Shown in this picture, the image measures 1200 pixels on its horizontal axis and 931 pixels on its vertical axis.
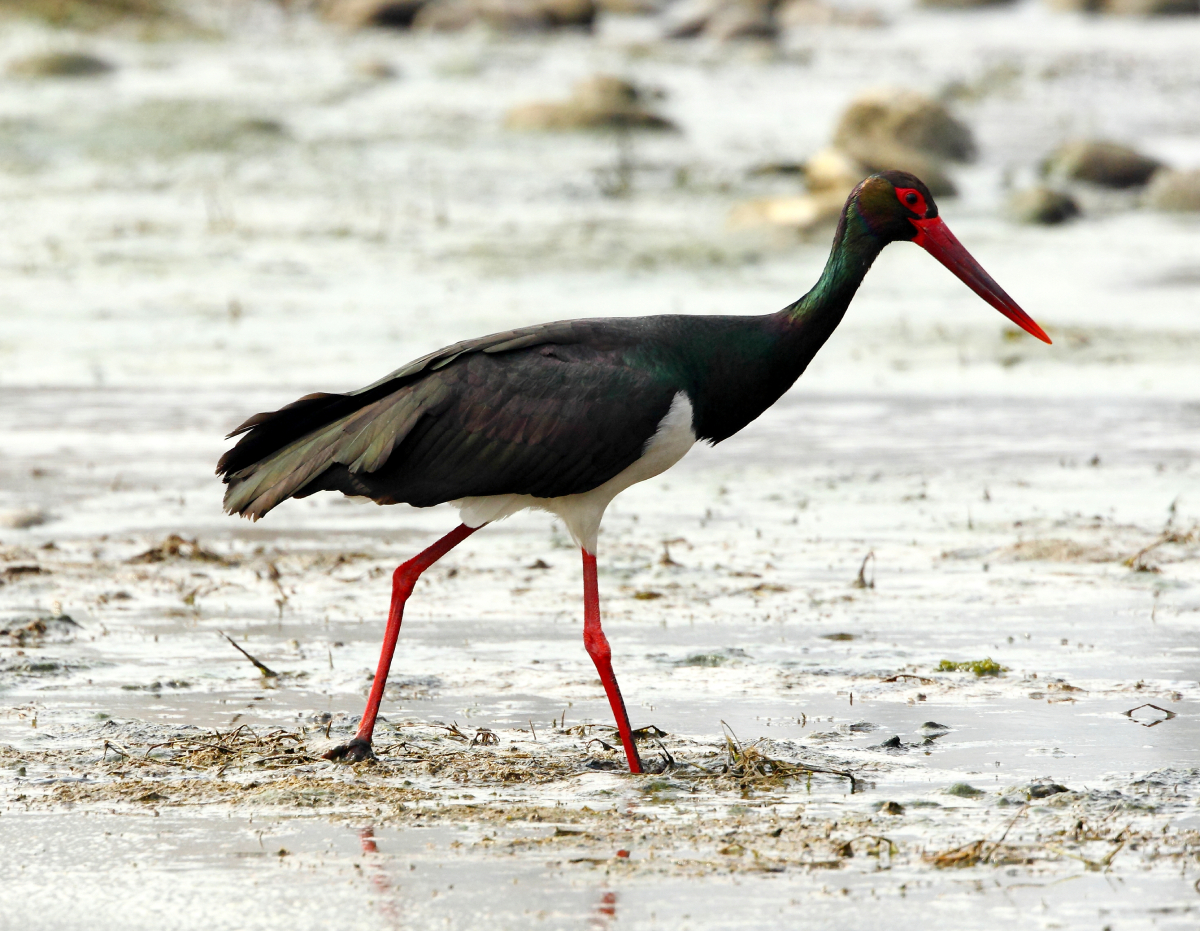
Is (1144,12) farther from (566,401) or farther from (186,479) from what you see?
(566,401)

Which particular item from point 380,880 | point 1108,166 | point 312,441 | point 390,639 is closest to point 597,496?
point 390,639

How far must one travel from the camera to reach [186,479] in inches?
358

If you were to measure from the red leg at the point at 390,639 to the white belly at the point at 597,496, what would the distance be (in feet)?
0.25

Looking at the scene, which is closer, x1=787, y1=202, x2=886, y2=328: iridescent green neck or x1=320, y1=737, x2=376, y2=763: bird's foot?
x1=320, y1=737, x2=376, y2=763: bird's foot

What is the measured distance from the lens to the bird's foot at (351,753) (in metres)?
5.29

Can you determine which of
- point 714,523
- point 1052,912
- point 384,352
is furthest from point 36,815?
point 384,352

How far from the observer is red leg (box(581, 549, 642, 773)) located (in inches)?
207

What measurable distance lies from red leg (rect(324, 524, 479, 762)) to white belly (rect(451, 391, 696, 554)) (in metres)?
0.08

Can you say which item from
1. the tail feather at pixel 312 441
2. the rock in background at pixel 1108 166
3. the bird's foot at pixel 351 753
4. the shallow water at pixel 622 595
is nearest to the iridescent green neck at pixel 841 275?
the tail feather at pixel 312 441

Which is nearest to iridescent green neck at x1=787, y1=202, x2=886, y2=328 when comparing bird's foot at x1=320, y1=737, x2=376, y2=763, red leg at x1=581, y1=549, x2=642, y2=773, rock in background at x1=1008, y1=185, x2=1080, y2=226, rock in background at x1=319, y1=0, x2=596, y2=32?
red leg at x1=581, y1=549, x2=642, y2=773

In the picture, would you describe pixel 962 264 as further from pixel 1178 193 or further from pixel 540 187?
pixel 540 187

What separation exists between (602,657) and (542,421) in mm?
704

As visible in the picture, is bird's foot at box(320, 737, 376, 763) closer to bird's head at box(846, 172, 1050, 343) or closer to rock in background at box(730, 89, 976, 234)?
bird's head at box(846, 172, 1050, 343)

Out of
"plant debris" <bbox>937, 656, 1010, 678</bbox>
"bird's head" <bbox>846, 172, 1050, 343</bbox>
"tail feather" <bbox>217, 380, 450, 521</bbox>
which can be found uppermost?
"bird's head" <bbox>846, 172, 1050, 343</bbox>
